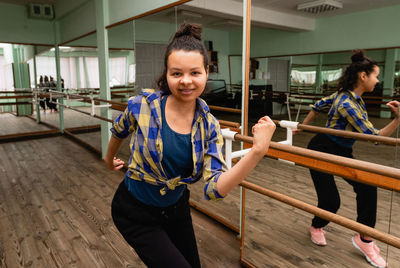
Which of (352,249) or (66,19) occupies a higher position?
(66,19)

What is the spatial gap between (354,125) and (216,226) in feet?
4.95

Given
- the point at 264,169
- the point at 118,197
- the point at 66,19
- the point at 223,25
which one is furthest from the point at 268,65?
the point at 66,19

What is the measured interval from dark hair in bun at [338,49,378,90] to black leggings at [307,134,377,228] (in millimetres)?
381

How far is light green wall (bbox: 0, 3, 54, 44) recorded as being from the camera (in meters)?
5.86

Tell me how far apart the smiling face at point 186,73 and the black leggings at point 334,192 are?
110 centimetres

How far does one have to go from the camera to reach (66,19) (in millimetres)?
Result: 5957

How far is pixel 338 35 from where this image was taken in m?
1.60

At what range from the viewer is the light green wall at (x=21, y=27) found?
5863 mm

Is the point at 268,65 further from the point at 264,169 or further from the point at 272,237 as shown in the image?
the point at 272,237

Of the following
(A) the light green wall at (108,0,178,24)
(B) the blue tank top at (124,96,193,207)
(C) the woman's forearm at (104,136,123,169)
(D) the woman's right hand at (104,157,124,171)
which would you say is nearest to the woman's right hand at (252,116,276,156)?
(B) the blue tank top at (124,96,193,207)

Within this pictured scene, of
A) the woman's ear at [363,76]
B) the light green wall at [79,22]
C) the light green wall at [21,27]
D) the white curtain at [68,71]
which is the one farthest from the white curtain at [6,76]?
the woman's ear at [363,76]

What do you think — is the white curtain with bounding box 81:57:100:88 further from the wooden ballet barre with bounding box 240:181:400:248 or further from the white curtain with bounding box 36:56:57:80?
the wooden ballet barre with bounding box 240:181:400:248

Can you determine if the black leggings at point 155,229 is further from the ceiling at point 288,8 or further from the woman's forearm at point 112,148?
the ceiling at point 288,8

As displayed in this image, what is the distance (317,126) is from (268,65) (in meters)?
0.56
